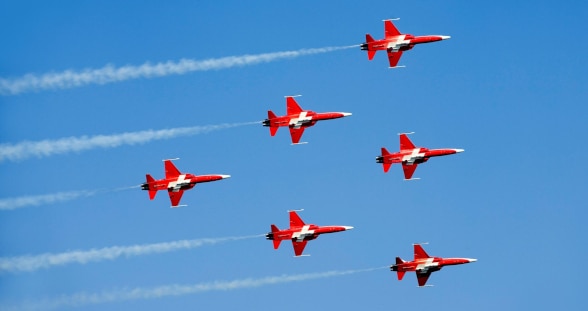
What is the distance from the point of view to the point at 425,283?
441 ft

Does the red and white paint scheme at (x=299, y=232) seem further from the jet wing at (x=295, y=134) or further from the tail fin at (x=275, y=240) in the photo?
the jet wing at (x=295, y=134)

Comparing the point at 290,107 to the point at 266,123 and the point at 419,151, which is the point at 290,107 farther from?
the point at 419,151

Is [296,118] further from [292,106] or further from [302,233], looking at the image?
[302,233]

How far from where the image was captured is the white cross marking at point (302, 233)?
134 meters

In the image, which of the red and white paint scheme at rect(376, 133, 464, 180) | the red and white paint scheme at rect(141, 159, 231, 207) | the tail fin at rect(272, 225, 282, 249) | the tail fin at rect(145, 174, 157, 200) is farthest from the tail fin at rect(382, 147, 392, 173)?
the tail fin at rect(145, 174, 157, 200)

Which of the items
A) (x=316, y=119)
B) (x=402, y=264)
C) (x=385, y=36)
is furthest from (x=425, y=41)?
(x=402, y=264)

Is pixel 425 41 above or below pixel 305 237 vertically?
above

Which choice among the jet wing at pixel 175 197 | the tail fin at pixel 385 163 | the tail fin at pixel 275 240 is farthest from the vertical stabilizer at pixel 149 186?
the tail fin at pixel 385 163

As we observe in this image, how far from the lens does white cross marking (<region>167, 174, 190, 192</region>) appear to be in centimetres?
13162

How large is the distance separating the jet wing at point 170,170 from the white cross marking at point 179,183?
0.45 metres

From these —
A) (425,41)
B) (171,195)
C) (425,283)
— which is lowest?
(425,283)

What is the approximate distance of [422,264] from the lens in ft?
440

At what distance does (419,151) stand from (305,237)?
1410 centimetres

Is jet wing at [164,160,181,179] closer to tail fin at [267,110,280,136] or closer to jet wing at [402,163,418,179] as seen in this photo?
tail fin at [267,110,280,136]
